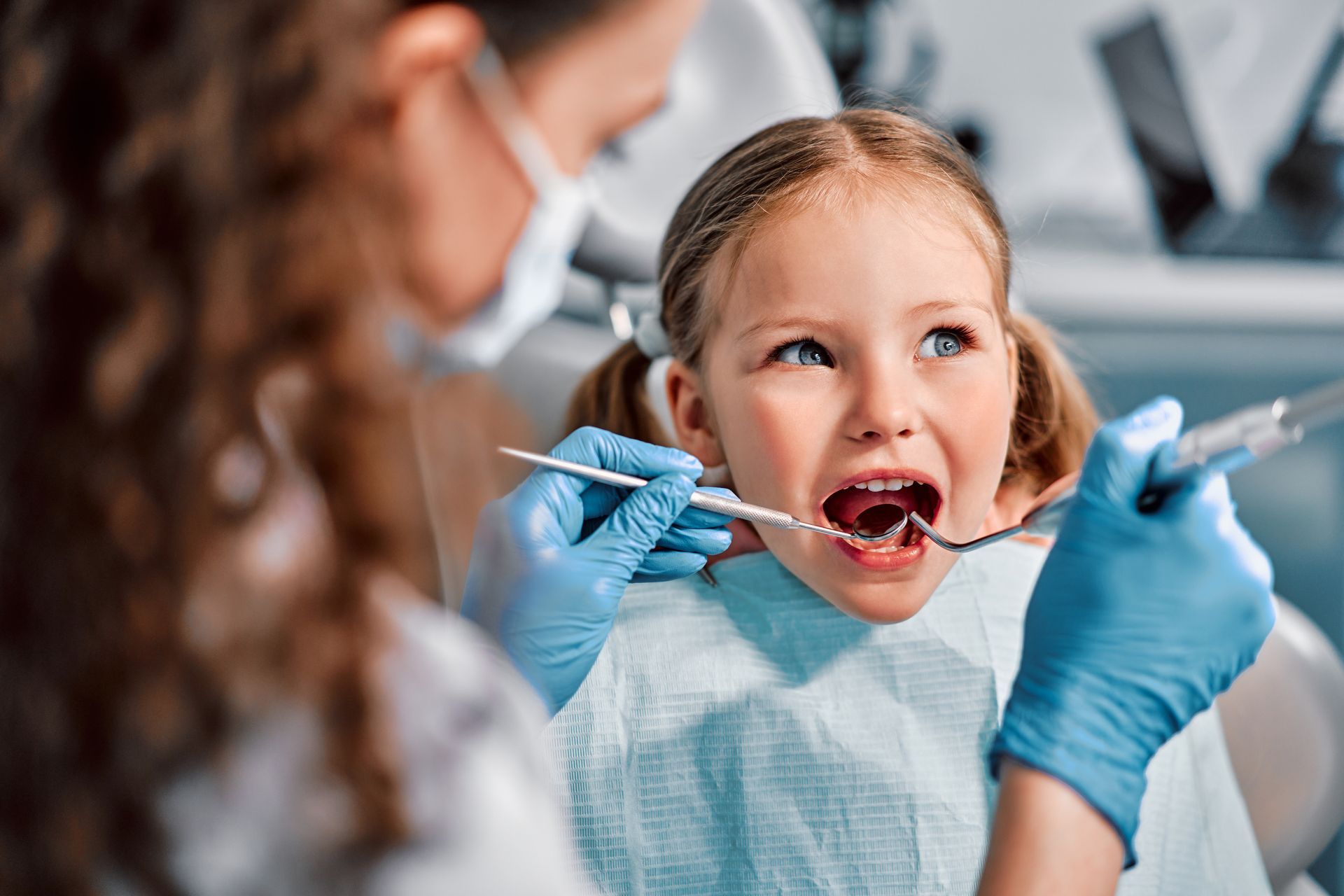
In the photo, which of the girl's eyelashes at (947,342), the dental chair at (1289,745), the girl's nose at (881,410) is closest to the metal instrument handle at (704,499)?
the girl's nose at (881,410)

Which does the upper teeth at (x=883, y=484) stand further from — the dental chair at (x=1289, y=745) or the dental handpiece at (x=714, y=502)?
the dental chair at (x=1289, y=745)

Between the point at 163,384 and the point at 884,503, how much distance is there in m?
0.65

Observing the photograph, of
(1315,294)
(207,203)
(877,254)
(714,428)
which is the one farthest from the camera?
(1315,294)

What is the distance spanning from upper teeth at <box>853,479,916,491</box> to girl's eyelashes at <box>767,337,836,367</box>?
115 millimetres

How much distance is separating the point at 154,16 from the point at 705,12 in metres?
1.06

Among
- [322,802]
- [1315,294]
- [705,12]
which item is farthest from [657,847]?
[1315,294]

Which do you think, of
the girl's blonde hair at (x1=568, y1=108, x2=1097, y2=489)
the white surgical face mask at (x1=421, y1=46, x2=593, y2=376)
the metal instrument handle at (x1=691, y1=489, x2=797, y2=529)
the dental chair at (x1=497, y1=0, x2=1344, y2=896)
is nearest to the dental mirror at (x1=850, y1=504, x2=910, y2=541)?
the metal instrument handle at (x1=691, y1=489, x2=797, y2=529)

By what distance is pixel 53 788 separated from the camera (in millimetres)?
540

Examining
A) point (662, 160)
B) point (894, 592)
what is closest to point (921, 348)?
point (894, 592)

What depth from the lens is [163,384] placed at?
53 centimetres

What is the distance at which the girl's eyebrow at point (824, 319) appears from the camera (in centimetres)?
93

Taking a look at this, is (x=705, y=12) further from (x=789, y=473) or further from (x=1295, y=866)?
(x=1295, y=866)

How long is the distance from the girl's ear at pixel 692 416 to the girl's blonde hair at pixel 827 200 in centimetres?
2

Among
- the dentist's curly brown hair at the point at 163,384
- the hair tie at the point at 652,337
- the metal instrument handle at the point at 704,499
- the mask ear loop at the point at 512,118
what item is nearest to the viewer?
the dentist's curly brown hair at the point at 163,384
